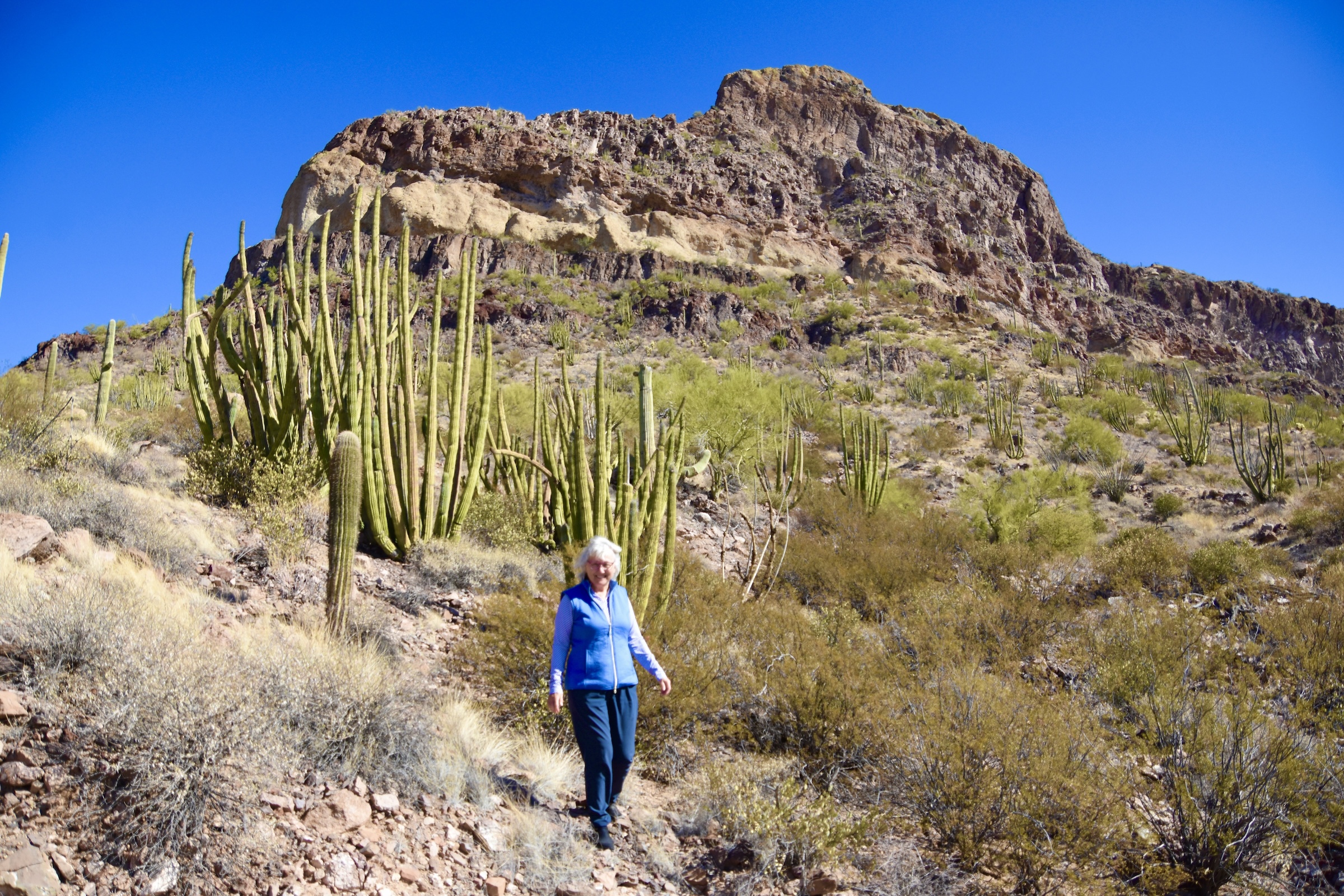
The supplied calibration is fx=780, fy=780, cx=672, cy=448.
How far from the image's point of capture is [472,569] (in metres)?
7.07

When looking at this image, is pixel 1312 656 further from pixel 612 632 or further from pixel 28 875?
pixel 28 875

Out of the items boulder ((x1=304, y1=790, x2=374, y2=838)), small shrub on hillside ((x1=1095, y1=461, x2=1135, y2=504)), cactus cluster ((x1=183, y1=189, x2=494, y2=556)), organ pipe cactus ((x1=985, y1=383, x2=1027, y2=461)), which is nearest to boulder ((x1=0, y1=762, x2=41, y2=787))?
boulder ((x1=304, y1=790, x2=374, y2=838))

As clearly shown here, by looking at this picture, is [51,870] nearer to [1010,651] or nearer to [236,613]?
[236,613]

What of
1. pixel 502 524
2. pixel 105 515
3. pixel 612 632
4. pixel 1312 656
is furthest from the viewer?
pixel 502 524

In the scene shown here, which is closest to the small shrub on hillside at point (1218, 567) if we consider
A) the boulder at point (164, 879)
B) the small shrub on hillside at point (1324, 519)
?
the small shrub on hillside at point (1324, 519)

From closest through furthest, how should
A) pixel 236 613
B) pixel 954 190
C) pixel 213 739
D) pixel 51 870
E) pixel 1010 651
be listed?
pixel 51 870
pixel 213 739
pixel 236 613
pixel 1010 651
pixel 954 190

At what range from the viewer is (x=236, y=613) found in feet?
16.5

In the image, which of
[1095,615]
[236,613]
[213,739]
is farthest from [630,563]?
[1095,615]

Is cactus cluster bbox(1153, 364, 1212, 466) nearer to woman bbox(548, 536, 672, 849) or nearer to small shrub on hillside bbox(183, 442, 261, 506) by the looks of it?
woman bbox(548, 536, 672, 849)

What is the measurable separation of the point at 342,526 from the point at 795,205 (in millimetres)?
58952

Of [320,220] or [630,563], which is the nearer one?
[630,563]

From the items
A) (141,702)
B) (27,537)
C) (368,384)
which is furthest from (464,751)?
(368,384)

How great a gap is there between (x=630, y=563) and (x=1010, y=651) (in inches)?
147

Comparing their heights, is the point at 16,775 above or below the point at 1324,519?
below
